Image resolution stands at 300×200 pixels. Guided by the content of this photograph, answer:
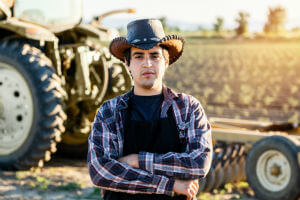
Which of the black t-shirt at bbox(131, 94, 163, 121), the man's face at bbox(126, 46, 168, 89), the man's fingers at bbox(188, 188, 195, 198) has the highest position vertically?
the man's face at bbox(126, 46, 168, 89)

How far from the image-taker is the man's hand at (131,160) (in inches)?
75.1

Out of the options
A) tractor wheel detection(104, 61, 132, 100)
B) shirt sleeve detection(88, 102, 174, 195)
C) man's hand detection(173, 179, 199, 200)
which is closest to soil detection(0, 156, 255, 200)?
tractor wheel detection(104, 61, 132, 100)

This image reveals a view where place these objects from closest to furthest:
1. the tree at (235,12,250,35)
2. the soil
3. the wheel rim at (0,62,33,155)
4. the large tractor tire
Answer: the soil < the large tractor tire < the wheel rim at (0,62,33,155) < the tree at (235,12,250,35)

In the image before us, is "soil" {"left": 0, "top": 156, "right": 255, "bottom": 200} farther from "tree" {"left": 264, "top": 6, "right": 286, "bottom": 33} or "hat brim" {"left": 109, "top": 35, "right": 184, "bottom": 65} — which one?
"tree" {"left": 264, "top": 6, "right": 286, "bottom": 33}

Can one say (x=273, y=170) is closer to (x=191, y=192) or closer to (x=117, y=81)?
(x=117, y=81)

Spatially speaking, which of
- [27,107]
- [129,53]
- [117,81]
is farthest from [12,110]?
[129,53]

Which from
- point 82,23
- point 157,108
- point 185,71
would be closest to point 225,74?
point 185,71

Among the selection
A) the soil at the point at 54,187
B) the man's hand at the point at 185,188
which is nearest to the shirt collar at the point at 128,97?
the man's hand at the point at 185,188

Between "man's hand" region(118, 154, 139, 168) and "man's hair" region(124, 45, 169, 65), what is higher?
"man's hair" region(124, 45, 169, 65)

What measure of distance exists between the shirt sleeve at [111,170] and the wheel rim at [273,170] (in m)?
2.55

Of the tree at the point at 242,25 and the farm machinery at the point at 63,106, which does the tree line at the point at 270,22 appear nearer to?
the tree at the point at 242,25

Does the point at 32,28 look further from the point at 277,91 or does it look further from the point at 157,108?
the point at 277,91

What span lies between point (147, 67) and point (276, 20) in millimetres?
45721

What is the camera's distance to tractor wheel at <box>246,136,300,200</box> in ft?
13.2
